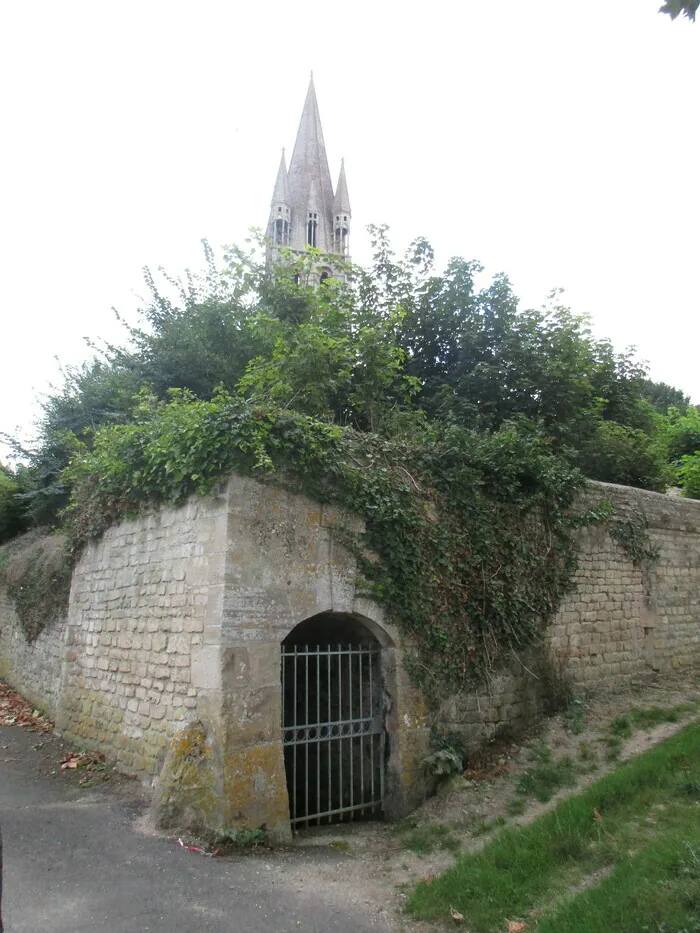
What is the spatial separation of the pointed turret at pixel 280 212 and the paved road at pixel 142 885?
40.8 m

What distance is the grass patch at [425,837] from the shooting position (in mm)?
5445

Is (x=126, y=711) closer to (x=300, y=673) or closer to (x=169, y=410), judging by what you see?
(x=300, y=673)

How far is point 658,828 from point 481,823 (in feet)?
5.20

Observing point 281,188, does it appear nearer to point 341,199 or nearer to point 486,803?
point 341,199

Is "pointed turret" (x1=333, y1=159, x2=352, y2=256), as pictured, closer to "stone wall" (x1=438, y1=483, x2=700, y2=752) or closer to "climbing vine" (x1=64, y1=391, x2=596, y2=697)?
"stone wall" (x1=438, y1=483, x2=700, y2=752)

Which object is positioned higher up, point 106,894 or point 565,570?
point 565,570

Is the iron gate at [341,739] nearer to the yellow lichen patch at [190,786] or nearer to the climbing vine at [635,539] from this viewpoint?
the yellow lichen patch at [190,786]

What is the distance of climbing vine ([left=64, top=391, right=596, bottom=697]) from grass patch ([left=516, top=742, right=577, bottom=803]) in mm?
1080

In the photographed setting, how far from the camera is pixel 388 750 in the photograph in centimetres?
660

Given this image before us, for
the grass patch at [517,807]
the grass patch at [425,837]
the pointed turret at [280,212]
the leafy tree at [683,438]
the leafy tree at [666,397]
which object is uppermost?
the pointed turret at [280,212]

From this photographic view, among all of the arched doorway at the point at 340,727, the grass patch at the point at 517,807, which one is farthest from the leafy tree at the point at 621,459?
the grass patch at the point at 517,807

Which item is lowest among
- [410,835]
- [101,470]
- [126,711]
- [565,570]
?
[410,835]

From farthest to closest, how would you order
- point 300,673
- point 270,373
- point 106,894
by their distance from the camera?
point 270,373
point 300,673
point 106,894

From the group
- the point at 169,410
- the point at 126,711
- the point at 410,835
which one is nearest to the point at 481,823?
the point at 410,835
